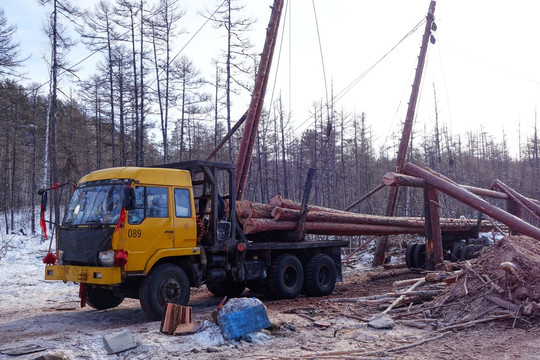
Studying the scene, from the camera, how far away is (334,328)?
785 cm

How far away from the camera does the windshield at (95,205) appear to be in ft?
27.6

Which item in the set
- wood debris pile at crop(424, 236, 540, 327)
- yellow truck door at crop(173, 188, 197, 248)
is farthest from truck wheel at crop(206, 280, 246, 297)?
wood debris pile at crop(424, 236, 540, 327)

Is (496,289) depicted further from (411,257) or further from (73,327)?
(411,257)

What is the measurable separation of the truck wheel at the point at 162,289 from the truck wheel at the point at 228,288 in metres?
2.94

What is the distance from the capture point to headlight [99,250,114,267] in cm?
806

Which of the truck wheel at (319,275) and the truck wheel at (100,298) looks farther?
the truck wheel at (319,275)

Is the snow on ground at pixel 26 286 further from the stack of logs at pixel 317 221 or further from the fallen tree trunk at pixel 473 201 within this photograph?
the fallen tree trunk at pixel 473 201

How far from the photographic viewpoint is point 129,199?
7953 mm

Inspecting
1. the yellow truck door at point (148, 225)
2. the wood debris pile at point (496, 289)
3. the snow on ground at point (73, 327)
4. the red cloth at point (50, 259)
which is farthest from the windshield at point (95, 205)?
the wood debris pile at point (496, 289)

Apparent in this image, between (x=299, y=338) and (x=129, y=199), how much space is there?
3587mm

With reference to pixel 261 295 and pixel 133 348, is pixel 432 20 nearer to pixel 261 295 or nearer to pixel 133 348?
pixel 261 295

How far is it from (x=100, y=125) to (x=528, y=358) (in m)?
32.8

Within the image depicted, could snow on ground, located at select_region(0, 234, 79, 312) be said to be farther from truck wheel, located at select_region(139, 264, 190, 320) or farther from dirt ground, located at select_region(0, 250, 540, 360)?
truck wheel, located at select_region(139, 264, 190, 320)

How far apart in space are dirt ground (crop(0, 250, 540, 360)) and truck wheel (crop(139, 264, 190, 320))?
13.5 inches
